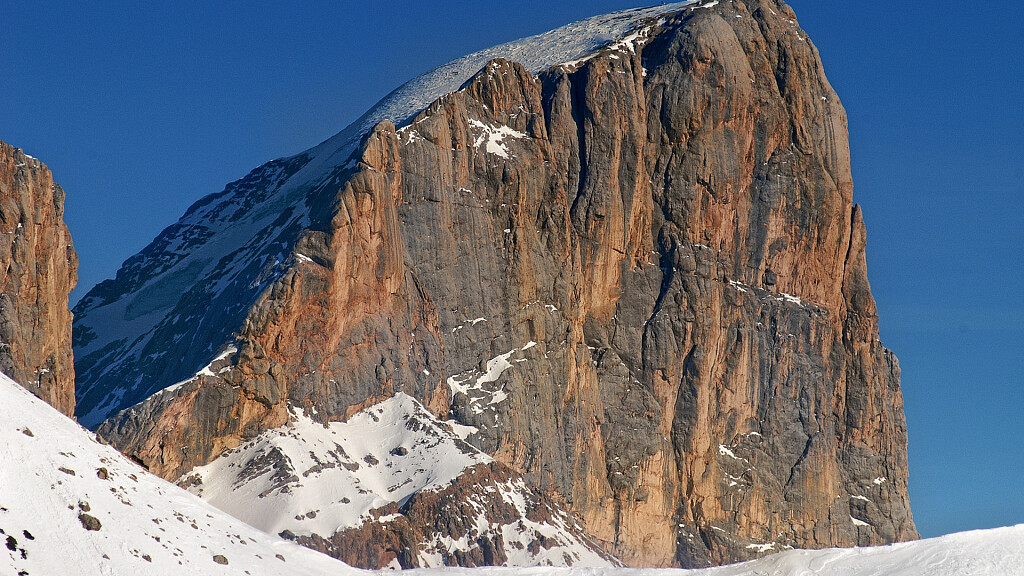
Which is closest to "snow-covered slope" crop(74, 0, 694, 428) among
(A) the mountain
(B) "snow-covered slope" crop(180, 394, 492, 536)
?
(B) "snow-covered slope" crop(180, 394, 492, 536)

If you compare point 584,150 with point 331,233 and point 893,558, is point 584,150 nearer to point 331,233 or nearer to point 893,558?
point 331,233

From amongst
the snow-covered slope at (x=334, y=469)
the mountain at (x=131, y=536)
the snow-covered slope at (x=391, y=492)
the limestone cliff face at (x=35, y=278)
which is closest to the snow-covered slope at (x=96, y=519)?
the mountain at (x=131, y=536)

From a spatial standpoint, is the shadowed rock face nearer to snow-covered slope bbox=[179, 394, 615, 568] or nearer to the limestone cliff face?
snow-covered slope bbox=[179, 394, 615, 568]

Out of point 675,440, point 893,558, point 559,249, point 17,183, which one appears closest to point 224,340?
point 17,183

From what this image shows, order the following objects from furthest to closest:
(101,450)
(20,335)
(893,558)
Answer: (20,335)
(101,450)
(893,558)

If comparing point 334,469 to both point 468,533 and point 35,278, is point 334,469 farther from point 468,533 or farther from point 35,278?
point 35,278

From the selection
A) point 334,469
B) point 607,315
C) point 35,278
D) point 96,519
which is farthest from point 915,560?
point 607,315

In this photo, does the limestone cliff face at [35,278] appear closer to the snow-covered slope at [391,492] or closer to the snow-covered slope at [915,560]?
the snow-covered slope at [391,492]
